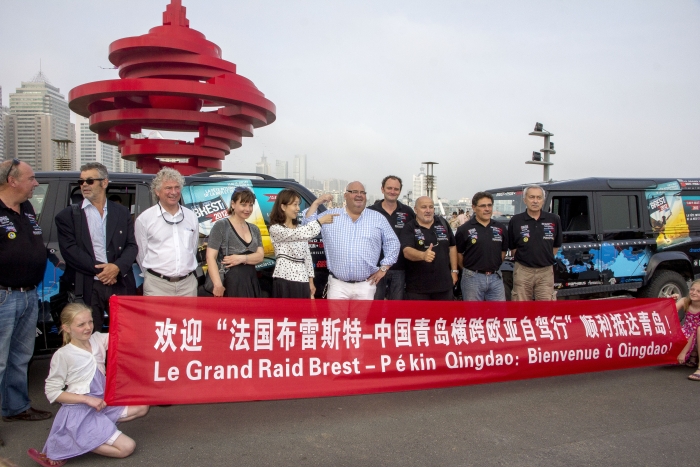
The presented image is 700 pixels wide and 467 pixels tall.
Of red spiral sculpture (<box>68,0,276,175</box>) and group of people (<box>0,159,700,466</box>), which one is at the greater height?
red spiral sculpture (<box>68,0,276,175</box>)

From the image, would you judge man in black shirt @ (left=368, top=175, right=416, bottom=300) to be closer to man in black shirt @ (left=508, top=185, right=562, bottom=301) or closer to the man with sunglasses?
man in black shirt @ (left=508, top=185, right=562, bottom=301)

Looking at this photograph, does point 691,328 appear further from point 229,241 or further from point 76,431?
point 76,431

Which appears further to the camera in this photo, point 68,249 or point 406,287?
point 406,287

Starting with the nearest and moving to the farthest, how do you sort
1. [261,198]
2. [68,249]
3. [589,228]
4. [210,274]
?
[68,249], [210,274], [261,198], [589,228]

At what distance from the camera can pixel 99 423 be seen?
10.9 ft

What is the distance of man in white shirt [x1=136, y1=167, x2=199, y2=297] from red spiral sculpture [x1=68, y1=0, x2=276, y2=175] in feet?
78.9

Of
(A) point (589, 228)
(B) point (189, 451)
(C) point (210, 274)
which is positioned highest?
(A) point (589, 228)

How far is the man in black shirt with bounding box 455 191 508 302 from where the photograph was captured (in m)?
5.48

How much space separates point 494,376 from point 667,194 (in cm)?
466

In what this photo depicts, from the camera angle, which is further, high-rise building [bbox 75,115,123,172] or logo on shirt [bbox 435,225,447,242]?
high-rise building [bbox 75,115,123,172]

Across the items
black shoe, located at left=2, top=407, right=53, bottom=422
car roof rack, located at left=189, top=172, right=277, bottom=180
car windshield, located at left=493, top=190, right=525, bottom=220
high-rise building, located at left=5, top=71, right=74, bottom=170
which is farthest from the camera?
high-rise building, located at left=5, top=71, right=74, bottom=170

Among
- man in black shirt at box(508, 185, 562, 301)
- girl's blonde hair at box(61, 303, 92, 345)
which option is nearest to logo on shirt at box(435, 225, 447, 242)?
man in black shirt at box(508, 185, 562, 301)

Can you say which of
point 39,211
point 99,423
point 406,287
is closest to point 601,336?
point 406,287

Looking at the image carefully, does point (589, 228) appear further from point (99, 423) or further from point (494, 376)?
point (99, 423)
